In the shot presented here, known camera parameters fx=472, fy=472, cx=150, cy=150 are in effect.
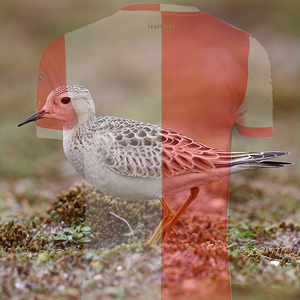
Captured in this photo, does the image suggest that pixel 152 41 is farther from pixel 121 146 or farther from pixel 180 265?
pixel 180 265

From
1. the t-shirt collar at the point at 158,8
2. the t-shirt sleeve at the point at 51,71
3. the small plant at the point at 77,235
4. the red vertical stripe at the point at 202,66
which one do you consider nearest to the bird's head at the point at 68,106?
the t-shirt sleeve at the point at 51,71

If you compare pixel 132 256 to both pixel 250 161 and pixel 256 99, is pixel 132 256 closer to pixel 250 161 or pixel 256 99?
pixel 250 161

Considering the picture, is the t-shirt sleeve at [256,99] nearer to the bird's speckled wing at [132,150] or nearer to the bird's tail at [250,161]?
the bird's tail at [250,161]

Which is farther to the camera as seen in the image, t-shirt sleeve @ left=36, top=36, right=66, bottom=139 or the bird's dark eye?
t-shirt sleeve @ left=36, top=36, right=66, bottom=139

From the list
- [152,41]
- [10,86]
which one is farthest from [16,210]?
[10,86]
